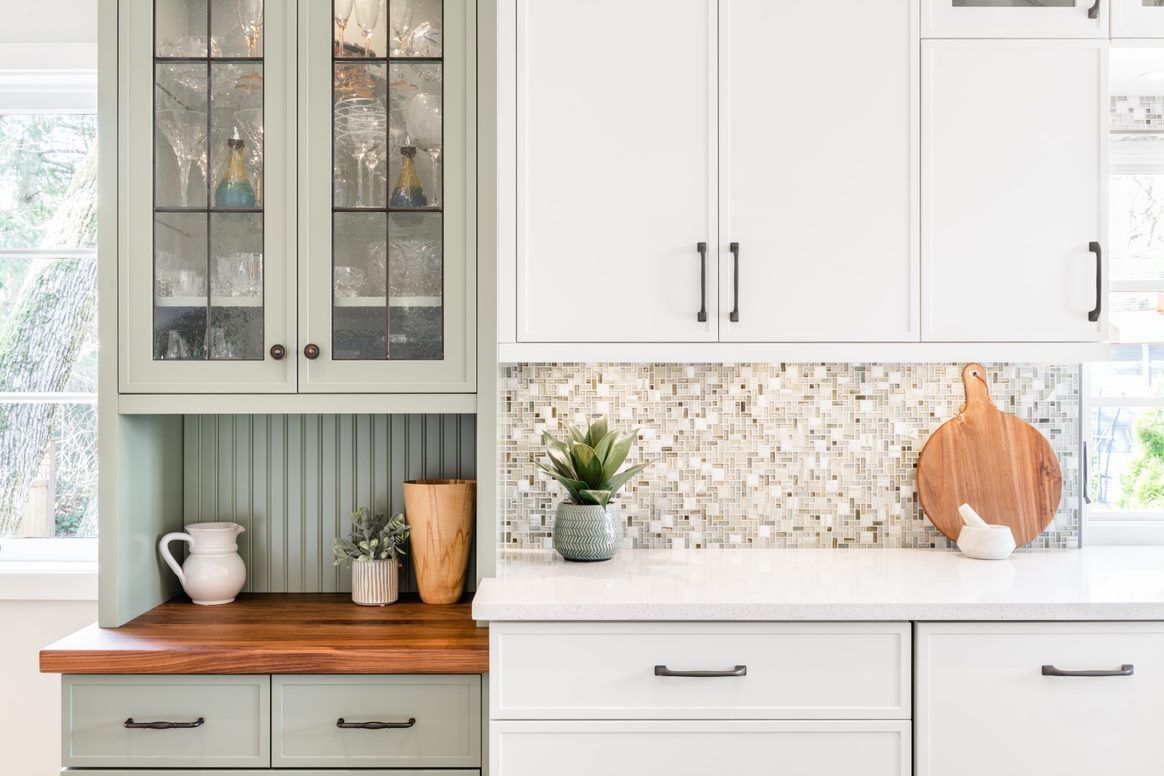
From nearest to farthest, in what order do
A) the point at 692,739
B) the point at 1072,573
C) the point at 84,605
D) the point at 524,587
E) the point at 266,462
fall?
the point at 692,739 < the point at 524,587 < the point at 1072,573 < the point at 266,462 < the point at 84,605

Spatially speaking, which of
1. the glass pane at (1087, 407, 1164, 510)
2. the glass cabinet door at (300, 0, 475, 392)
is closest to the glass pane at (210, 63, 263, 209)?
the glass cabinet door at (300, 0, 475, 392)

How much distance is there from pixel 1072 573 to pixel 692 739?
3.12 ft

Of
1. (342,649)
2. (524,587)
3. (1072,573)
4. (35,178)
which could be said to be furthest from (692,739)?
(35,178)

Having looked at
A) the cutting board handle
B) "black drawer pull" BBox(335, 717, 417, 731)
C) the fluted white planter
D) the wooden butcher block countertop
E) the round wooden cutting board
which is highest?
the cutting board handle

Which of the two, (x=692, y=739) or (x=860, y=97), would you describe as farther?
(x=860, y=97)

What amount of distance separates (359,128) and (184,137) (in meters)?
0.37

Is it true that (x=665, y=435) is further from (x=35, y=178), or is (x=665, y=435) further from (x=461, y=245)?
(x=35, y=178)

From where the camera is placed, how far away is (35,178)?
2.31m

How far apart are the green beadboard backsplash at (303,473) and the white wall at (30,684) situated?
1.98 ft

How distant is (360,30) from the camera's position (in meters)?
1.72

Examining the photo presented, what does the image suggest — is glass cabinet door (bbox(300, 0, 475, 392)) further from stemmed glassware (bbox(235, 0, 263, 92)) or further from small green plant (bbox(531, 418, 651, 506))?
small green plant (bbox(531, 418, 651, 506))

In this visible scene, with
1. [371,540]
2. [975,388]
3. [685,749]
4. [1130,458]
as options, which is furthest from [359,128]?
[1130,458]

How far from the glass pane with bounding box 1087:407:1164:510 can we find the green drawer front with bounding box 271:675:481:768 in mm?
1815

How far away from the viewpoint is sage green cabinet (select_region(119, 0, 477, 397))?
1701 millimetres
